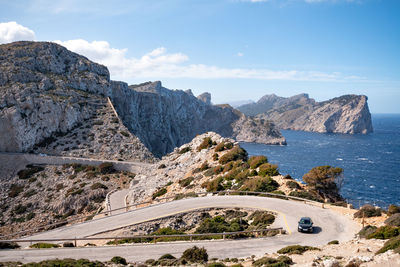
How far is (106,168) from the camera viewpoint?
2235 inches

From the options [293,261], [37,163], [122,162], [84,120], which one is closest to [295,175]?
[122,162]

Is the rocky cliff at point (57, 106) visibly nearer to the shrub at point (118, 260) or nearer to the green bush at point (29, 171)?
the green bush at point (29, 171)

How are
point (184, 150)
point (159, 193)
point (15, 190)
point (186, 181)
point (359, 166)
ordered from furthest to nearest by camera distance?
point (359, 166) < point (184, 150) < point (15, 190) < point (186, 181) < point (159, 193)

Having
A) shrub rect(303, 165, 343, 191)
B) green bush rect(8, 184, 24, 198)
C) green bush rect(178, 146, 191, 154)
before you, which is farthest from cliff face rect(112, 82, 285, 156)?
shrub rect(303, 165, 343, 191)

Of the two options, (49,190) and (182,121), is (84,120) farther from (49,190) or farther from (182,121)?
(182,121)

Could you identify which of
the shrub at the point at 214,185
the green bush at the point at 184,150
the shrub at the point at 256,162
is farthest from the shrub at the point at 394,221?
the green bush at the point at 184,150

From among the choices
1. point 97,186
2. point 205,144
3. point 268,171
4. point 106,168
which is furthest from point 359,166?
point 97,186

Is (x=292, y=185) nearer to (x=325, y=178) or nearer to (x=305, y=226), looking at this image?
(x=325, y=178)

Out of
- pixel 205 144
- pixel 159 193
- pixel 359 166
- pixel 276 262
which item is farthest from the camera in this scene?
pixel 359 166

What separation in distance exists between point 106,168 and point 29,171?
16.1 m

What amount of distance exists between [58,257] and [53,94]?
6960cm

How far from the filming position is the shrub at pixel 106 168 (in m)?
56.4

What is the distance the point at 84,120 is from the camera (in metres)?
75.8

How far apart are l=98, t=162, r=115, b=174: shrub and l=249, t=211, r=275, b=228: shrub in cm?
3997
